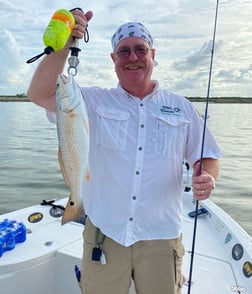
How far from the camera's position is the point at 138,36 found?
2457 mm

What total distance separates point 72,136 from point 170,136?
31.7 inches

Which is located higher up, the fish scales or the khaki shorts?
the fish scales

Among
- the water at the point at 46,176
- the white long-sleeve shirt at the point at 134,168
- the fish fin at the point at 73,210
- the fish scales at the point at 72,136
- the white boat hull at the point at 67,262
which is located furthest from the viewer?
the water at the point at 46,176

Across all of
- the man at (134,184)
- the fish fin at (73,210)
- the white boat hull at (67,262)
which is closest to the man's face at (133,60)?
the man at (134,184)

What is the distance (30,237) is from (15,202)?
5.10 metres

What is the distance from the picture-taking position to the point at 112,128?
240 centimetres

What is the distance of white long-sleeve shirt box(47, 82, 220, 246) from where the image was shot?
2354 millimetres

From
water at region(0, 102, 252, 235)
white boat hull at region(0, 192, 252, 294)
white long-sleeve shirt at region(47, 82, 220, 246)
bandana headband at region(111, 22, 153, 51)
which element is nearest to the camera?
white long-sleeve shirt at region(47, 82, 220, 246)

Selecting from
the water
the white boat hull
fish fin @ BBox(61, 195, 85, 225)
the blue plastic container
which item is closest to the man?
fish fin @ BBox(61, 195, 85, 225)

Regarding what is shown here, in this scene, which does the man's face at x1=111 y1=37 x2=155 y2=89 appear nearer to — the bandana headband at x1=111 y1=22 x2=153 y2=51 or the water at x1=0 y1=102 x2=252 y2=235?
the bandana headband at x1=111 y1=22 x2=153 y2=51

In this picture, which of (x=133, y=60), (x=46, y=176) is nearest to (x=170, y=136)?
(x=133, y=60)

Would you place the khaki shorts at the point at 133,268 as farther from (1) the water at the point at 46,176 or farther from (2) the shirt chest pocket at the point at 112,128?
(1) the water at the point at 46,176

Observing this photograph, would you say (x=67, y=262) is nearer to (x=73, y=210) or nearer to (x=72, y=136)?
(x=73, y=210)

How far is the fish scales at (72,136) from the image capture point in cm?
179
